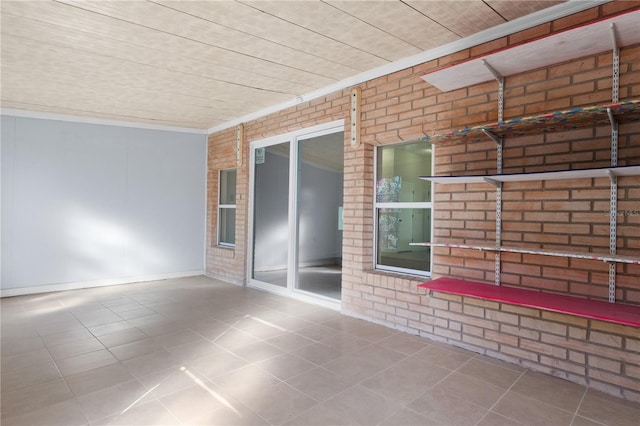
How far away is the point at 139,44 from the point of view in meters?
3.58

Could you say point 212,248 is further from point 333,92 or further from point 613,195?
point 613,195

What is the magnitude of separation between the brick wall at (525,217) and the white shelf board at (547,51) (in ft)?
0.34

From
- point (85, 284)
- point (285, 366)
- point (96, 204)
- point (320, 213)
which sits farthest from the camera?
point (96, 204)

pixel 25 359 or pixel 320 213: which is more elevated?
pixel 320 213

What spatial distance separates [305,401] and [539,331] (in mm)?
1868

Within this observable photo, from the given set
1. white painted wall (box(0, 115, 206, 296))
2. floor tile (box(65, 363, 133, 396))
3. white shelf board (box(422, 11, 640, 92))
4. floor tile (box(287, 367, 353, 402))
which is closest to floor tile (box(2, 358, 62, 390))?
floor tile (box(65, 363, 133, 396))

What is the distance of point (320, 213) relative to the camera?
217 inches

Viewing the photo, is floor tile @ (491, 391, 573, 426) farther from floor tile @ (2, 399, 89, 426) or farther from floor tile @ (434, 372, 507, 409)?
floor tile @ (2, 399, 89, 426)

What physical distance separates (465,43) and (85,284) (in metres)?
6.45

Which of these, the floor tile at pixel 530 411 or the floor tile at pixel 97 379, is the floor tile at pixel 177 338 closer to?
the floor tile at pixel 97 379

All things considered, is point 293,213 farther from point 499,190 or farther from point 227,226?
point 499,190

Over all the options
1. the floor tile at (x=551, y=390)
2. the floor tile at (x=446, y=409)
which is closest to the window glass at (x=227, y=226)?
the floor tile at (x=446, y=409)

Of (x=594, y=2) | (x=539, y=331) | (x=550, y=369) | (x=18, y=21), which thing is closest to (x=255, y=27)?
(x=18, y=21)

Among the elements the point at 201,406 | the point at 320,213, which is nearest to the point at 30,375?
the point at 201,406
